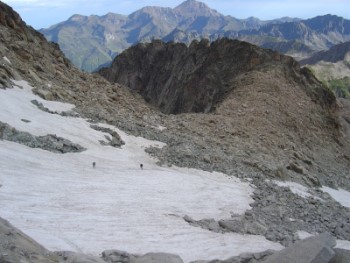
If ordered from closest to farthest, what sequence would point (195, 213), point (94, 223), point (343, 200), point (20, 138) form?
1. point (94, 223)
2. point (195, 213)
3. point (20, 138)
4. point (343, 200)

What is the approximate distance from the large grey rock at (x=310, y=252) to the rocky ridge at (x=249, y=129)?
7.22 ft

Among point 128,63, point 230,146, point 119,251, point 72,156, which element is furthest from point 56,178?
point 128,63

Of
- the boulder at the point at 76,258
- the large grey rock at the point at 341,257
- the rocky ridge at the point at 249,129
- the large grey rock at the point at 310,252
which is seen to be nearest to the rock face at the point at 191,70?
the rocky ridge at the point at 249,129

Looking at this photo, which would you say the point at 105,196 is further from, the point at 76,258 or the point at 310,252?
the point at 310,252

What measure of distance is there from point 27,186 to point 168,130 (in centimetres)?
1689

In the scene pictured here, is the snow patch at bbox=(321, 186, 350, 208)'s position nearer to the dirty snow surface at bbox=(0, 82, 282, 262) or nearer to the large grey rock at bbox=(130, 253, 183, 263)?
the dirty snow surface at bbox=(0, 82, 282, 262)

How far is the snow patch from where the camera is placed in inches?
1221

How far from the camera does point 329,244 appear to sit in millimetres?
12633

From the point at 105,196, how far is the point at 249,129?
2168 cm

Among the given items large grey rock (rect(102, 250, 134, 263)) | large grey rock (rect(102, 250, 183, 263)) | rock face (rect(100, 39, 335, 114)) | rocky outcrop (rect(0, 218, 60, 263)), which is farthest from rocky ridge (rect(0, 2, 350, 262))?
rocky outcrop (rect(0, 218, 60, 263))

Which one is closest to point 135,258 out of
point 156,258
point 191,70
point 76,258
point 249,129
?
point 156,258

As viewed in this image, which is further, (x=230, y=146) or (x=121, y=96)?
(x=121, y=96)

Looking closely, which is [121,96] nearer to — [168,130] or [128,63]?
[168,130]

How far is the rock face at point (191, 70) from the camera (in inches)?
2295
